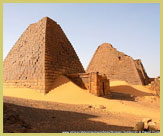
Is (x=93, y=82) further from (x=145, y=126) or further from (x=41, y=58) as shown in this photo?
(x=145, y=126)

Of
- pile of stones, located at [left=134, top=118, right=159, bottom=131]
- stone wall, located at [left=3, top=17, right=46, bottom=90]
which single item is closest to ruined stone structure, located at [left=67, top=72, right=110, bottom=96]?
stone wall, located at [left=3, top=17, right=46, bottom=90]

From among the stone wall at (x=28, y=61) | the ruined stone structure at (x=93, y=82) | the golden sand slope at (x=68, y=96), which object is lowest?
the golden sand slope at (x=68, y=96)

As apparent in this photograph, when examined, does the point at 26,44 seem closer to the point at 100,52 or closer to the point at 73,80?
the point at 73,80

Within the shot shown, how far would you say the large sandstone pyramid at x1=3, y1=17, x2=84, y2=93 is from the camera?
11.2 metres

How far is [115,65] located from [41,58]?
15.6 meters

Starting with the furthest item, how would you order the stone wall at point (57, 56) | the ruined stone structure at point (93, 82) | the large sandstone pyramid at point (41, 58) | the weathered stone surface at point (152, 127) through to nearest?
the stone wall at point (57, 56) < the large sandstone pyramid at point (41, 58) < the ruined stone structure at point (93, 82) < the weathered stone surface at point (152, 127)

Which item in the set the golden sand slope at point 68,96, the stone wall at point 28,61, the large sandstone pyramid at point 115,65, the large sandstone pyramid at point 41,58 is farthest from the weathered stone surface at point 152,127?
the large sandstone pyramid at point 115,65

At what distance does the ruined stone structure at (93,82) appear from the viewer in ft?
35.7

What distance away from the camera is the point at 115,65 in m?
24.7

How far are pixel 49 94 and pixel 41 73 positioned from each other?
161cm

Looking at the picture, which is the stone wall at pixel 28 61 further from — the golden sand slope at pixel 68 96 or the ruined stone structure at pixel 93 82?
the ruined stone structure at pixel 93 82

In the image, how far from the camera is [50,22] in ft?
44.8

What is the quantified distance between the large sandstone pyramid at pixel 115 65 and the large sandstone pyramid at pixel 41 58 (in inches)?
425

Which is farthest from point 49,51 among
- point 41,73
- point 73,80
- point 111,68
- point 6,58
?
point 111,68
